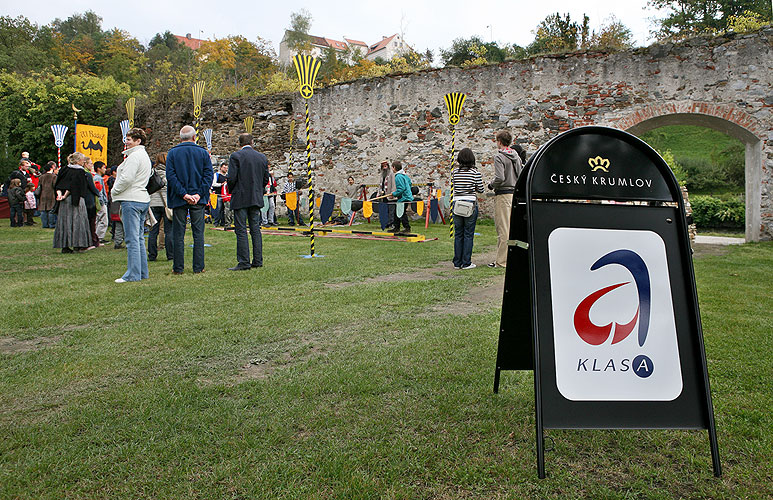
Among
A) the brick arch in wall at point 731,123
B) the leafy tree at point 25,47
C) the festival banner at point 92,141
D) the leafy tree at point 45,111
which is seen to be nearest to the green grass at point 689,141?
the brick arch in wall at point 731,123

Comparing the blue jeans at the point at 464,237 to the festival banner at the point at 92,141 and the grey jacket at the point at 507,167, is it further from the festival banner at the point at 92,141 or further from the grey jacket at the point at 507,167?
the festival banner at the point at 92,141

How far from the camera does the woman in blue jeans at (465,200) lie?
7949mm

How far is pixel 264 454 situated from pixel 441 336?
6.72ft

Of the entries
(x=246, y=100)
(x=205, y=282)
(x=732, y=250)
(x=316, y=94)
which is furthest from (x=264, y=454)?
(x=246, y=100)

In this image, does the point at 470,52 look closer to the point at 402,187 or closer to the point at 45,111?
the point at 45,111

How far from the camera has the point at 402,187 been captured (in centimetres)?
1335

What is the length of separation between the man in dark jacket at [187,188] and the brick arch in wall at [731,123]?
965cm

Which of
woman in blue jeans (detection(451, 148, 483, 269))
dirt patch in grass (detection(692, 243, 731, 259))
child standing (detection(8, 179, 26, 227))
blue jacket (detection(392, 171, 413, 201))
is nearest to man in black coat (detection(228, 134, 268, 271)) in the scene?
woman in blue jeans (detection(451, 148, 483, 269))

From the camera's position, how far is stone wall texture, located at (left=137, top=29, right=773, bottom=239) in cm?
1193

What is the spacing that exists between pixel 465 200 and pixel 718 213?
50.8 ft

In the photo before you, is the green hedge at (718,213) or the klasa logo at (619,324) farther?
the green hedge at (718,213)

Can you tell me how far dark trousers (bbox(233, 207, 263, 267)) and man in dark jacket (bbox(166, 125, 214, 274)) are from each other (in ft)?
1.58

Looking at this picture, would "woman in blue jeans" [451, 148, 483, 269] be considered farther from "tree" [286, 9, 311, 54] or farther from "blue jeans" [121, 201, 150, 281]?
"tree" [286, 9, 311, 54]

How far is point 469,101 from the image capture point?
49.2ft
